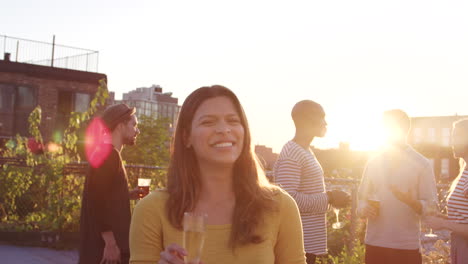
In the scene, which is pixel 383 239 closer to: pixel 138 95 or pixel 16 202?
pixel 16 202

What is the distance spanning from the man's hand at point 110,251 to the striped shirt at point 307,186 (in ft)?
4.46

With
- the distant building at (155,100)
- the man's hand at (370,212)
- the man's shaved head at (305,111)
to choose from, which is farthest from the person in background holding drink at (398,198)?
the distant building at (155,100)

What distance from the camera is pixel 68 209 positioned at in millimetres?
11148

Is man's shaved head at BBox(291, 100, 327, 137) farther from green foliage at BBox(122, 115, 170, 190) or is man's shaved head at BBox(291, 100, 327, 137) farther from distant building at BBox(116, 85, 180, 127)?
distant building at BBox(116, 85, 180, 127)

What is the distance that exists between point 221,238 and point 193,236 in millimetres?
436

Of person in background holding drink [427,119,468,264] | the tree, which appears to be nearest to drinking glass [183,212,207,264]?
person in background holding drink [427,119,468,264]

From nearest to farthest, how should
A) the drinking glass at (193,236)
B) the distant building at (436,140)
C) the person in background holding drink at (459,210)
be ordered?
the drinking glass at (193,236), the person in background holding drink at (459,210), the distant building at (436,140)

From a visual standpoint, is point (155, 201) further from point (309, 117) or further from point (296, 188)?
point (309, 117)

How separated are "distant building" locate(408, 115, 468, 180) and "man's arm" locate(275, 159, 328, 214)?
64179mm

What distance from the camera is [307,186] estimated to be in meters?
4.39

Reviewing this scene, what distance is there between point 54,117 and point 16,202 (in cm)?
2013

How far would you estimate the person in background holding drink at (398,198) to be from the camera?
4566 millimetres

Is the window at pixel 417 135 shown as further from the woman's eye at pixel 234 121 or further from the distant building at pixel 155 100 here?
the woman's eye at pixel 234 121

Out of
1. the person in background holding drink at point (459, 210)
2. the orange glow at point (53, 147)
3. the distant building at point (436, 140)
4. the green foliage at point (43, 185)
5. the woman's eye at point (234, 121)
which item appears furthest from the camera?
the distant building at point (436, 140)
